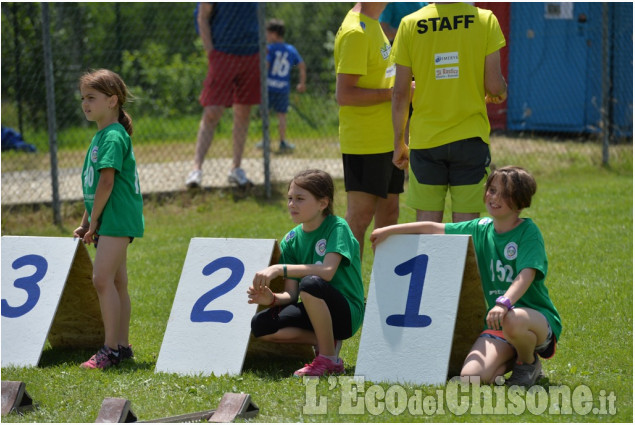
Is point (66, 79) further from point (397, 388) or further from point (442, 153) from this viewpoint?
point (397, 388)

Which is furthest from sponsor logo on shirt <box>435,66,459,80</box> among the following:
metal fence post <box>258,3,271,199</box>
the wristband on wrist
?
metal fence post <box>258,3,271,199</box>

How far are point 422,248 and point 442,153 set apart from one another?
30.7 inches

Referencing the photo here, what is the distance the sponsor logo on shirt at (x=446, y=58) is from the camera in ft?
16.4

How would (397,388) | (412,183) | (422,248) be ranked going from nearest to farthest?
(397,388) < (422,248) < (412,183)

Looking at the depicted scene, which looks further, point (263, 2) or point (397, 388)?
point (263, 2)

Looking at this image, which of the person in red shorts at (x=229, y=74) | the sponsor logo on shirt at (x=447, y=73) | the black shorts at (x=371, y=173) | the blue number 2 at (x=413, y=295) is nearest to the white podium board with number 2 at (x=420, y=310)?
the blue number 2 at (x=413, y=295)

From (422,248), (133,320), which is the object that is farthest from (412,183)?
(133,320)

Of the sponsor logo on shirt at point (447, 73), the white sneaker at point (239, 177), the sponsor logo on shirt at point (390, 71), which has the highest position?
the sponsor logo on shirt at point (447, 73)

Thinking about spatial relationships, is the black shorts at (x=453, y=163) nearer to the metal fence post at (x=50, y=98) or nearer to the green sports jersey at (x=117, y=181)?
the green sports jersey at (x=117, y=181)

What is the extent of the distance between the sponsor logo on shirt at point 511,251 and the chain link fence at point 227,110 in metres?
5.13

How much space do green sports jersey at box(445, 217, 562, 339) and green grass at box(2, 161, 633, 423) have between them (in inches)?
14.6

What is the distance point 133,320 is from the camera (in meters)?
5.81

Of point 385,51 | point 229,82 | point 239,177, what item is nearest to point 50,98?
point 229,82

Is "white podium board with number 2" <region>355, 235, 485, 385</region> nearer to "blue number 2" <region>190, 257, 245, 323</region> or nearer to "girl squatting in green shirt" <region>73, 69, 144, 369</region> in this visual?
"blue number 2" <region>190, 257, 245, 323</region>
